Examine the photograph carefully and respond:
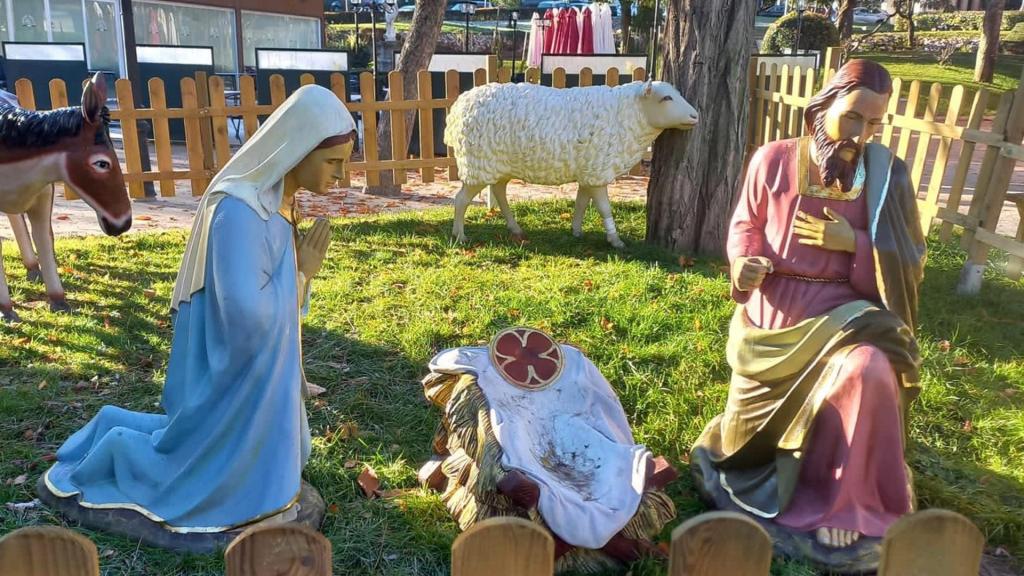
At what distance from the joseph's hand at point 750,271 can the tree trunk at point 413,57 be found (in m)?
7.49

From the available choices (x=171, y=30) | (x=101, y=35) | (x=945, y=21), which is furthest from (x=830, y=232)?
(x=945, y=21)

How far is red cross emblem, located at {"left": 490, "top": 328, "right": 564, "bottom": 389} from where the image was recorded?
328 cm

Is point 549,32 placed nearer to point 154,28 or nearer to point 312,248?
point 154,28

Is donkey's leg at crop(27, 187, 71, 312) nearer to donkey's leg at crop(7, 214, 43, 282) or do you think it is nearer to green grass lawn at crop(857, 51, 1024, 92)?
donkey's leg at crop(7, 214, 43, 282)

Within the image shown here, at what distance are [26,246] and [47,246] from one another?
0.90 meters

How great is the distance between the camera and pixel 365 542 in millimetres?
3141

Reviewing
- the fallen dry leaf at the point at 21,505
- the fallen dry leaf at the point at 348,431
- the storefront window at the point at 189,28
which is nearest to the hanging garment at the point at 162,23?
the storefront window at the point at 189,28

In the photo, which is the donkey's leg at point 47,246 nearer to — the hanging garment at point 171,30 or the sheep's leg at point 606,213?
the sheep's leg at point 606,213

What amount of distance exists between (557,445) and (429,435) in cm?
105

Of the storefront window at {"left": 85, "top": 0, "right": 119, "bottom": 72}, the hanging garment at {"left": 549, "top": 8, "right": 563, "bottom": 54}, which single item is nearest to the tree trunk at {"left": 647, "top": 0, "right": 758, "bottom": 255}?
the hanging garment at {"left": 549, "top": 8, "right": 563, "bottom": 54}

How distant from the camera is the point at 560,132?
22.8 ft

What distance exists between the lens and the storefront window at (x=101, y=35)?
17.6 m

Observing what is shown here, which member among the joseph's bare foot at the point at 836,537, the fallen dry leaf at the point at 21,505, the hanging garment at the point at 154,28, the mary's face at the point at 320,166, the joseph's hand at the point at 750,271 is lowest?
the fallen dry leaf at the point at 21,505

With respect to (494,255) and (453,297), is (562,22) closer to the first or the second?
(494,255)
